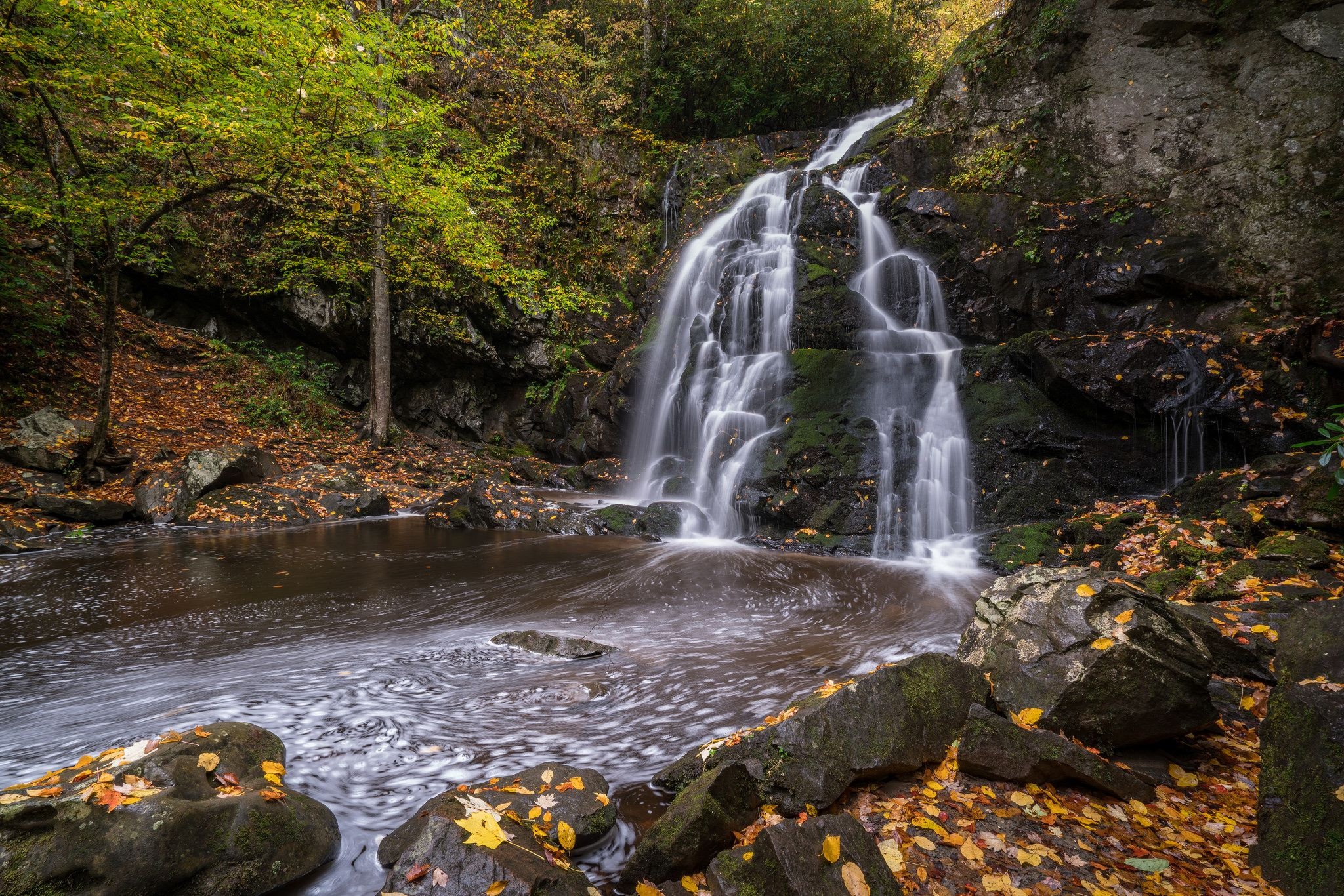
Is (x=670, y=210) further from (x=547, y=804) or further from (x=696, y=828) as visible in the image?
(x=696, y=828)

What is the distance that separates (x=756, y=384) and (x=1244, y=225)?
25.7 feet

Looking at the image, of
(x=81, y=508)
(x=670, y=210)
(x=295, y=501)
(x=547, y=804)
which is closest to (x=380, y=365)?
(x=295, y=501)

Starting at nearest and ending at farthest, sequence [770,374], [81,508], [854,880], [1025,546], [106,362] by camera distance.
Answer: [854,880] < [1025,546] < [81,508] < [106,362] < [770,374]

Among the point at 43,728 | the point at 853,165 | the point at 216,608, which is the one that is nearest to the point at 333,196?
the point at 216,608

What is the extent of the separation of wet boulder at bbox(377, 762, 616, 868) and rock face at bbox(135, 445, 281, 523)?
8979mm

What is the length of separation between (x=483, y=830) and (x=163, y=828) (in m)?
1.09

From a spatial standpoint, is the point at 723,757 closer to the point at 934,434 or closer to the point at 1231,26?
the point at 934,434

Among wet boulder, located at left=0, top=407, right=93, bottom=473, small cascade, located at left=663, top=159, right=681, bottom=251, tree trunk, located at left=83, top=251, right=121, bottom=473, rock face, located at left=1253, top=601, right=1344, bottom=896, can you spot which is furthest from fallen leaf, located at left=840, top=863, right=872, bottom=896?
small cascade, located at left=663, top=159, right=681, bottom=251

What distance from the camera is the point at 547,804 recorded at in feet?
8.55

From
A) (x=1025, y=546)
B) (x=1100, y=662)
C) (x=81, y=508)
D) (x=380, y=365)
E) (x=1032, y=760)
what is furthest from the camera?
(x=380, y=365)

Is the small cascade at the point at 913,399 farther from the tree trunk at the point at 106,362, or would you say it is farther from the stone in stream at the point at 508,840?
the tree trunk at the point at 106,362

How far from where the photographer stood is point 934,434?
31.2ft

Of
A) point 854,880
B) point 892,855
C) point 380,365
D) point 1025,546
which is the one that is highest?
point 380,365

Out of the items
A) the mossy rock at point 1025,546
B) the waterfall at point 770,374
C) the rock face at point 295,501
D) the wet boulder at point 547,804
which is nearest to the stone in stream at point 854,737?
the wet boulder at point 547,804
